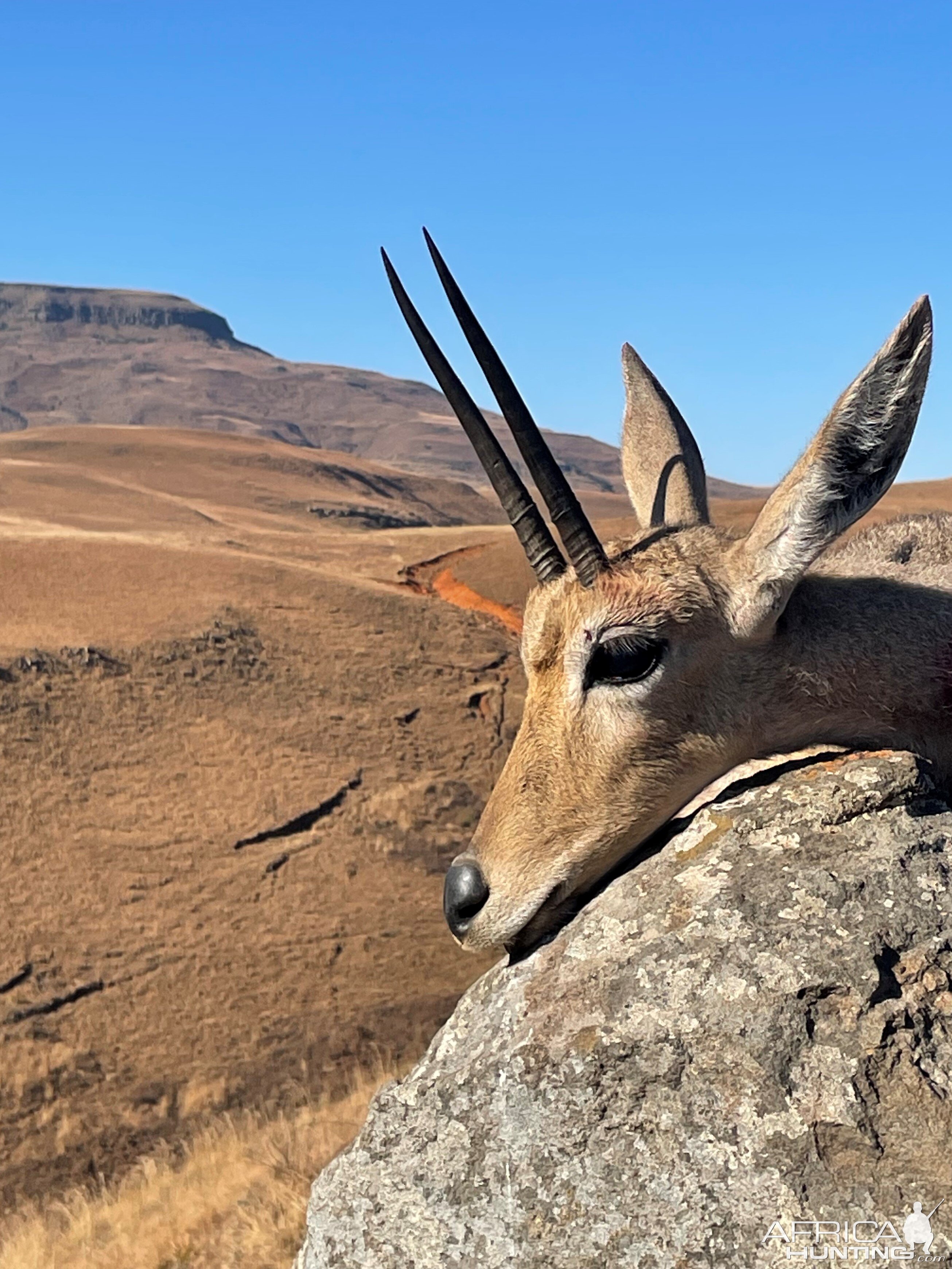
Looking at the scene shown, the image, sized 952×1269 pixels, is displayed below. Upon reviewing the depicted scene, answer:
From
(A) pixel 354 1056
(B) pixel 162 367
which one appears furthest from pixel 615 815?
(B) pixel 162 367

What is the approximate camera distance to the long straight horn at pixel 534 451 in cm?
429

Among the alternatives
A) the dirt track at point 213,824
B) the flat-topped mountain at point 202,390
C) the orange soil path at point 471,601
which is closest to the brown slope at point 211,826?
the dirt track at point 213,824

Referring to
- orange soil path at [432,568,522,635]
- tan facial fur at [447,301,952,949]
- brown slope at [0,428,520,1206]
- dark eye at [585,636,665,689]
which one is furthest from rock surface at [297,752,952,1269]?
orange soil path at [432,568,522,635]

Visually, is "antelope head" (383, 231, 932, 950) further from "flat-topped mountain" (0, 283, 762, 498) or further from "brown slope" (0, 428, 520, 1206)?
"flat-topped mountain" (0, 283, 762, 498)

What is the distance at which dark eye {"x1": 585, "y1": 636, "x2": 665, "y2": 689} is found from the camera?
174 inches

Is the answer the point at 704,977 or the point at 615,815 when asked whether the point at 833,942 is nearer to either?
the point at 704,977

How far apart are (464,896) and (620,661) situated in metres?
1.00

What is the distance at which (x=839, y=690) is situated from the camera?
15.3 feet

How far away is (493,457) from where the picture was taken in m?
4.61

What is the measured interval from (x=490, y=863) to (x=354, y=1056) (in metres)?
5.94

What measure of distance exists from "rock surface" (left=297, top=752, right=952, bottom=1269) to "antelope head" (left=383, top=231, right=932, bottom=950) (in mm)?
230

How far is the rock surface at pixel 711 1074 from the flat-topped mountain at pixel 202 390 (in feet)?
312

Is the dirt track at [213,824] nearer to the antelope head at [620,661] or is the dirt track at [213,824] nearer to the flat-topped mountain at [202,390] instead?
the antelope head at [620,661]

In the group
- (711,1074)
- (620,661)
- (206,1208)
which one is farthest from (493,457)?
(206,1208)
